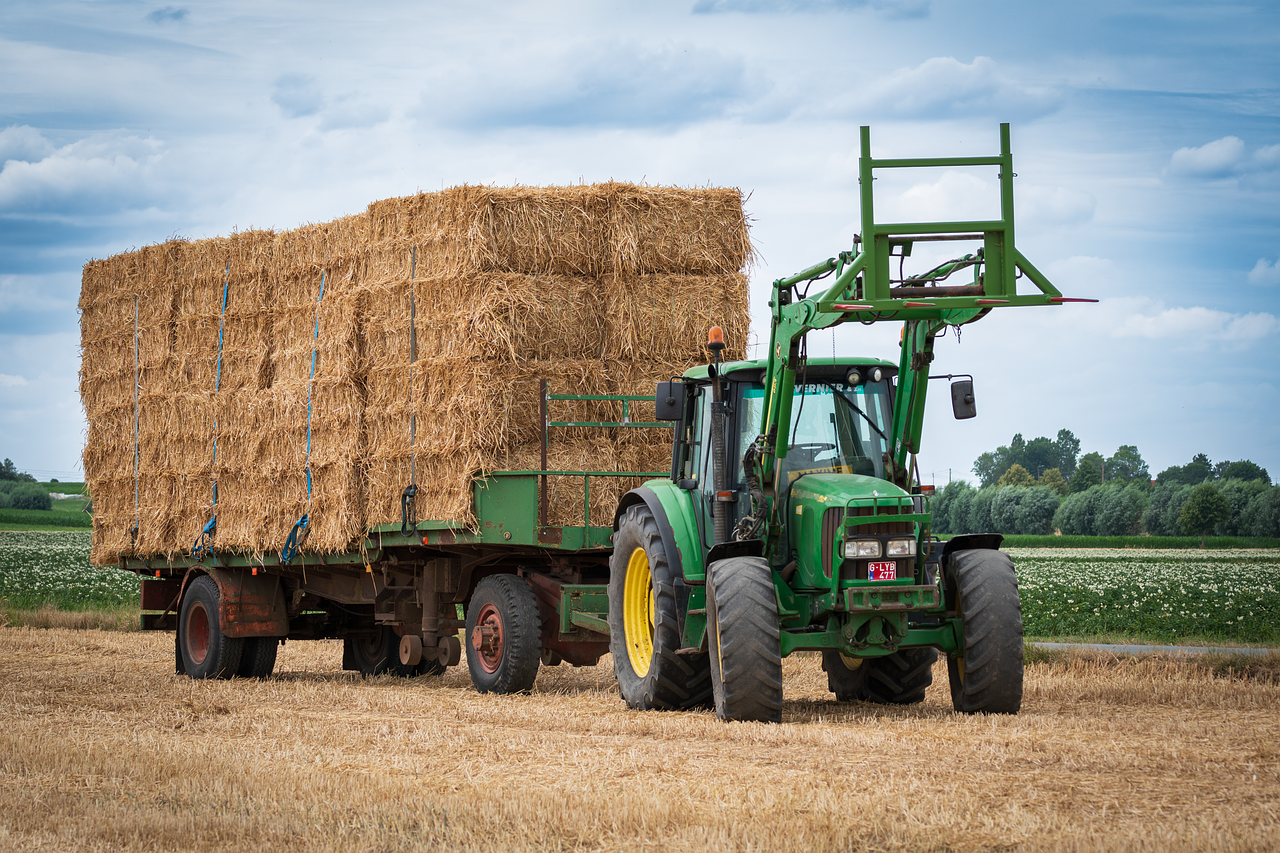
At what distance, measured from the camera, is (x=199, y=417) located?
15258mm

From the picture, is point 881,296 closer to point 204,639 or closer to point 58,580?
point 204,639

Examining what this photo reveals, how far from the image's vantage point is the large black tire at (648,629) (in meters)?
10.1

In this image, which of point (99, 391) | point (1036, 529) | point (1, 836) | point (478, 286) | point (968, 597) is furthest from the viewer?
point (1036, 529)

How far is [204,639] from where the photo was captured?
1559 cm

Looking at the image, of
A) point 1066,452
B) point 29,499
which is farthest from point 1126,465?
point 29,499

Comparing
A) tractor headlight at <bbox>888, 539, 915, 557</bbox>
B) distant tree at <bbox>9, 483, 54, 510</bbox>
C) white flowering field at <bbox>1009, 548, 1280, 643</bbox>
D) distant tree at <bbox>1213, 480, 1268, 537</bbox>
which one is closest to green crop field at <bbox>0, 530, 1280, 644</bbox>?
white flowering field at <bbox>1009, 548, 1280, 643</bbox>

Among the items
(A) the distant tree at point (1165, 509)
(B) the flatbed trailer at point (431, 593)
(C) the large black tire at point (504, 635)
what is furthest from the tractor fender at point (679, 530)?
(A) the distant tree at point (1165, 509)

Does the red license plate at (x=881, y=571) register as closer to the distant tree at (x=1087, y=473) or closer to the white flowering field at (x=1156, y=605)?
the white flowering field at (x=1156, y=605)

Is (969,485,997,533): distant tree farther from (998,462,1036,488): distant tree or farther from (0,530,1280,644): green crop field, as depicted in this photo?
(0,530,1280,644): green crop field

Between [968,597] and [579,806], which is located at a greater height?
[968,597]

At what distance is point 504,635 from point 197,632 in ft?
17.0

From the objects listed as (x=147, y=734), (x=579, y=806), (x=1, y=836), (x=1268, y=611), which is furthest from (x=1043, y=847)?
(x=1268, y=611)

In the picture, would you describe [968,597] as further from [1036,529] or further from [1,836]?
[1036,529]

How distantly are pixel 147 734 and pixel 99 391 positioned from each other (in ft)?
29.2
